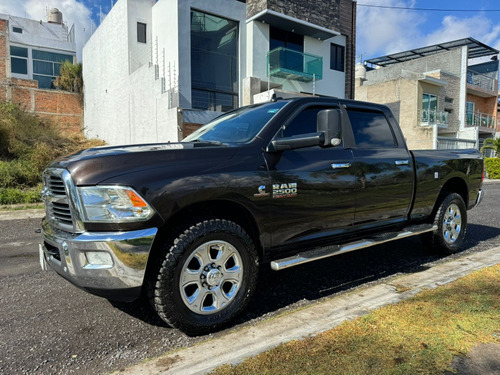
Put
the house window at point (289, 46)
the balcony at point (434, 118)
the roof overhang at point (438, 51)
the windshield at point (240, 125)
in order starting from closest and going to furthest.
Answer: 1. the windshield at point (240, 125)
2. the house window at point (289, 46)
3. the balcony at point (434, 118)
4. the roof overhang at point (438, 51)

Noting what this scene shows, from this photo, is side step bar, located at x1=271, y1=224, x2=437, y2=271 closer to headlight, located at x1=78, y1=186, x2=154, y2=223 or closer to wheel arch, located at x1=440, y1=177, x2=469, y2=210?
wheel arch, located at x1=440, y1=177, x2=469, y2=210

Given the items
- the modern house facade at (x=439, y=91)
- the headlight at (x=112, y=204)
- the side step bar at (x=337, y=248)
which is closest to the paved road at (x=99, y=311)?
the side step bar at (x=337, y=248)

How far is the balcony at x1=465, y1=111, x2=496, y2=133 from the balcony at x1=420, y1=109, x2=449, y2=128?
4.37m

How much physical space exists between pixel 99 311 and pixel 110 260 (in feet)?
3.70

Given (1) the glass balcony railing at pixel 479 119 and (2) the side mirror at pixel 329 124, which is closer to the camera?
(2) the side mirror at pixel 329 124

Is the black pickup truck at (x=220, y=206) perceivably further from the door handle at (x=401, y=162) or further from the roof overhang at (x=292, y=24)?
the roof overhang at (x=292, y=24)

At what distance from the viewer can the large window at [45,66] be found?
88.8 feet

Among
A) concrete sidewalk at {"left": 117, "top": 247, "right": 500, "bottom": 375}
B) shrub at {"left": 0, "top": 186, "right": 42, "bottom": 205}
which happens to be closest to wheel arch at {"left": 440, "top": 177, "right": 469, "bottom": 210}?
concrete sidewalk at {"left": 117, "top": 247, "right": 500, "bottom": 375}

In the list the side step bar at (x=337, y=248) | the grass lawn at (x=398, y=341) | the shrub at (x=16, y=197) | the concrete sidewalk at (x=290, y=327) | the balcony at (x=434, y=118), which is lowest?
the concrete sidewalk at (x=290, y=327)

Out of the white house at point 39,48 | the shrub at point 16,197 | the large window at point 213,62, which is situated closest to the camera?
the shrub at point 16,197

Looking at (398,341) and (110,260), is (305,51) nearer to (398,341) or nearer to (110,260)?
(398,341)

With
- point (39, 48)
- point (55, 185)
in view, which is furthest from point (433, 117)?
point (55, 185)

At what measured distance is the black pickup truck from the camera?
2607mm

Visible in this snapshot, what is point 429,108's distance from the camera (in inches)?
1175
